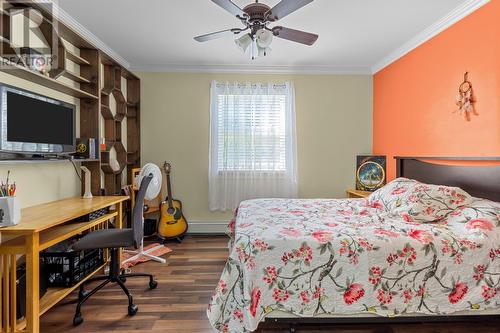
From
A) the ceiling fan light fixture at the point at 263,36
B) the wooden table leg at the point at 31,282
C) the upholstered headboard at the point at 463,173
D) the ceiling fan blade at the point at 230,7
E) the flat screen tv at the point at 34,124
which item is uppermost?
the ceiling fan blade at the point at 230,7

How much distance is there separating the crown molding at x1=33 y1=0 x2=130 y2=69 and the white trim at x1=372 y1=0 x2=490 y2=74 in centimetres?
358

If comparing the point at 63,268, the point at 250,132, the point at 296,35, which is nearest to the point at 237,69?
the point at 250,132

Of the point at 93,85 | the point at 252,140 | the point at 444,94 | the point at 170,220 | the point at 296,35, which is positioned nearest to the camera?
the point at 296,35

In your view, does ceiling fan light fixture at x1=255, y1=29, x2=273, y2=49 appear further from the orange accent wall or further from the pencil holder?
the pencil holder

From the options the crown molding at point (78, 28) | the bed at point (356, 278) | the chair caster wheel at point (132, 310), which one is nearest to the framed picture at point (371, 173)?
the bed at point (356, 278)

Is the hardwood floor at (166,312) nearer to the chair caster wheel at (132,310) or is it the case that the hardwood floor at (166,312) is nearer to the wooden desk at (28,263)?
the chair caster wheel at (132,310)

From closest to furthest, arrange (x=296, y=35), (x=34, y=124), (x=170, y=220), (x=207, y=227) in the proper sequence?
1. (x=34, y=124)
2. (x=296, y=35)
3. (x=170, y=220)
4. (x=207, y=227)

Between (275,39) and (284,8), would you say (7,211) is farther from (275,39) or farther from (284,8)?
(275,39)

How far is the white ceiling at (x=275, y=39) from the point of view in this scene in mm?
2422

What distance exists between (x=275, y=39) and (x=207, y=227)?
2798mm

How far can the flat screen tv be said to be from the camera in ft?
6.13

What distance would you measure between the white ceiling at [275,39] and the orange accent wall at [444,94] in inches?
8.2

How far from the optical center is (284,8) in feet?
6.15

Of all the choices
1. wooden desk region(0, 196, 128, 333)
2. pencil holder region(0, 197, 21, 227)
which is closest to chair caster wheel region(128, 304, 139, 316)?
wooden desk region(0, 196, 128, 333)
